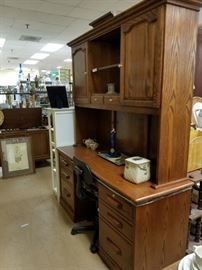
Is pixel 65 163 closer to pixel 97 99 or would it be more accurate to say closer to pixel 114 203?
pixel 97 99

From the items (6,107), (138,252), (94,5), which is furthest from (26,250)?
(94,5)

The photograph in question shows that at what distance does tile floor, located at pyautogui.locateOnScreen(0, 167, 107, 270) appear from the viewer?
205 cm

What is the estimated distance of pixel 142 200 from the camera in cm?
153

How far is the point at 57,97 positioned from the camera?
312 cm

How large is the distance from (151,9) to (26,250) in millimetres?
2397

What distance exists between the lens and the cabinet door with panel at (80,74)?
2.63 metres

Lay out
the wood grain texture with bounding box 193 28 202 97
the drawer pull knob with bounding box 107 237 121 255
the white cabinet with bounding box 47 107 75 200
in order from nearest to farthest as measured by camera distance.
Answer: the drawer pull knob with bounding box 107 237 121 255
the white cabinet with bounding box 47 107 75 200
the wood grain texture with bounding box 193 28 202 97

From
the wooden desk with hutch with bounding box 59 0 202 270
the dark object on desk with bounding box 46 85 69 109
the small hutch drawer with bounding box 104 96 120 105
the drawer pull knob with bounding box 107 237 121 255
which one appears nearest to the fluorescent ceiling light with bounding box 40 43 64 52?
the dark object on desk with bounding box 46 85 69 109

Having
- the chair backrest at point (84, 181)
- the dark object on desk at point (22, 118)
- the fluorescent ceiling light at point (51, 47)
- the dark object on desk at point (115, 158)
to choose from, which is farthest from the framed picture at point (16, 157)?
the fluorescent ceiling light at point (51, 47)

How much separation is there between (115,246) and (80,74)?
1952mm

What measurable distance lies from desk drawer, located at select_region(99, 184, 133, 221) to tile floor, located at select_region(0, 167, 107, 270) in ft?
2.14

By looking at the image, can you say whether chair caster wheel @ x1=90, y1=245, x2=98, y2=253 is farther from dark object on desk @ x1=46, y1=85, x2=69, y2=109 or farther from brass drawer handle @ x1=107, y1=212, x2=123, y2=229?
dark object on desk @ x1=46, y1=85, x2=69, y2=109

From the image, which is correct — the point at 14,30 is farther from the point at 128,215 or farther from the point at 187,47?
the point at 128,215

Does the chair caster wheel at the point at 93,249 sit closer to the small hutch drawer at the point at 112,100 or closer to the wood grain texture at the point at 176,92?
the wood grain texture at the point at 176,92
